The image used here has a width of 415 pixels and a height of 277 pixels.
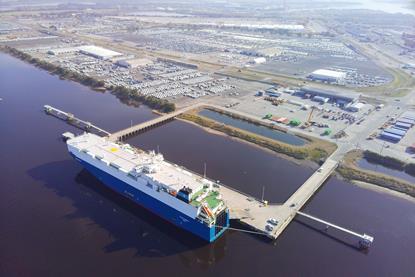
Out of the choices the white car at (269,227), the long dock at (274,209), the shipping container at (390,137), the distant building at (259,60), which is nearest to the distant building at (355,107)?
the shipping container at (390,137)

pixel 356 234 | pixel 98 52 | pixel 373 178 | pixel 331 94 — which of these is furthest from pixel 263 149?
pixel 98 52

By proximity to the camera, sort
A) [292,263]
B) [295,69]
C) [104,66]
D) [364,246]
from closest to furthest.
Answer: [292,263] → [364,246] → [104,66] → [295,69]

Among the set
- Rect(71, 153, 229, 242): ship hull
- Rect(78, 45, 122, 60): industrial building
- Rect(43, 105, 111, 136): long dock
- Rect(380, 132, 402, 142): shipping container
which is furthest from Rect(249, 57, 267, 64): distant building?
Rect(71, 153, 229, 242): ship hull

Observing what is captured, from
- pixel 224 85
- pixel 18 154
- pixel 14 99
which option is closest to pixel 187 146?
pixel 18 154

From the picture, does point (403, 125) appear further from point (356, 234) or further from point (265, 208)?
point (265, 208)

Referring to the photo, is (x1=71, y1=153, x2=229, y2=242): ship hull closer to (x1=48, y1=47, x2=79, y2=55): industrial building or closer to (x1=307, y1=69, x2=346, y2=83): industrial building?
(x1=307, y1=69, x2=346, y2=83): industrial building

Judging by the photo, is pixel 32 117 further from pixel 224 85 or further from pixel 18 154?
pixel 224 85

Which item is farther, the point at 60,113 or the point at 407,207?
the point at 60,113
